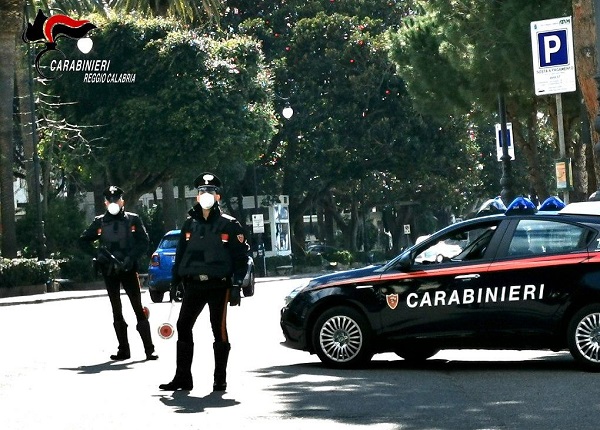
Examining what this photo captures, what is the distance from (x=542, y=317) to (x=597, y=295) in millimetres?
A: 582

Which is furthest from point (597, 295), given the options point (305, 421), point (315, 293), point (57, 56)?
point (57, 56)

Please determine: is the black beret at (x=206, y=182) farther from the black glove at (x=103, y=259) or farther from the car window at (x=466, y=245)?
the black glove at (x=103, y=259)

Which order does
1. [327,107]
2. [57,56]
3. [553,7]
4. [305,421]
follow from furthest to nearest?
[327,107] → [57,56] → [553,7] → [305,421]

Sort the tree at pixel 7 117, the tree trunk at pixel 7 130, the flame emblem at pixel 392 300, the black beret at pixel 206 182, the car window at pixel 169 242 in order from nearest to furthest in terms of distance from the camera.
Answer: the black beret at pixel 206 182
the flame emblem at pixel 392 300
the car window at pixel 169 242
the tree at pixel 7 117
the tree trunk at pixel 7 130

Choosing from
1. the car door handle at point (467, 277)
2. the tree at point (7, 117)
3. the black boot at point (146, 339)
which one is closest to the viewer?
the car door handle at point (467, 277)

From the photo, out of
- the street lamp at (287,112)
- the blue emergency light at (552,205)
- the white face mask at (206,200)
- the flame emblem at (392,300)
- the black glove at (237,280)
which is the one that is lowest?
the flame emblem at (392,300)

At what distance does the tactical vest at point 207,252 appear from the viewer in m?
13.1

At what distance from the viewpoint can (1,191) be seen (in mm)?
45656

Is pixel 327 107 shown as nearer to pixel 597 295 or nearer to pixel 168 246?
pixel 168 246

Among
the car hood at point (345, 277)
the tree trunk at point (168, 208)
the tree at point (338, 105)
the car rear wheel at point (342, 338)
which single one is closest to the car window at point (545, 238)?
the car hood at point (345, 277)

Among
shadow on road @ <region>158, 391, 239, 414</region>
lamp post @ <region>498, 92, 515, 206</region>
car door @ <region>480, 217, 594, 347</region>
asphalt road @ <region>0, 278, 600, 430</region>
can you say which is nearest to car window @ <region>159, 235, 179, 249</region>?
lamp post @ <region>498, 92, 515, 206</region>

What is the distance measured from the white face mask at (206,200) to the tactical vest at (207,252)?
17 centimetres

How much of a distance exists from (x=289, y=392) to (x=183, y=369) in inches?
37.7

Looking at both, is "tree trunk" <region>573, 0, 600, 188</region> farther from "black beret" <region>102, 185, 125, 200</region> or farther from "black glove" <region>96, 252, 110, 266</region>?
"black glove" <region>96, 252, 110, 266</region>
